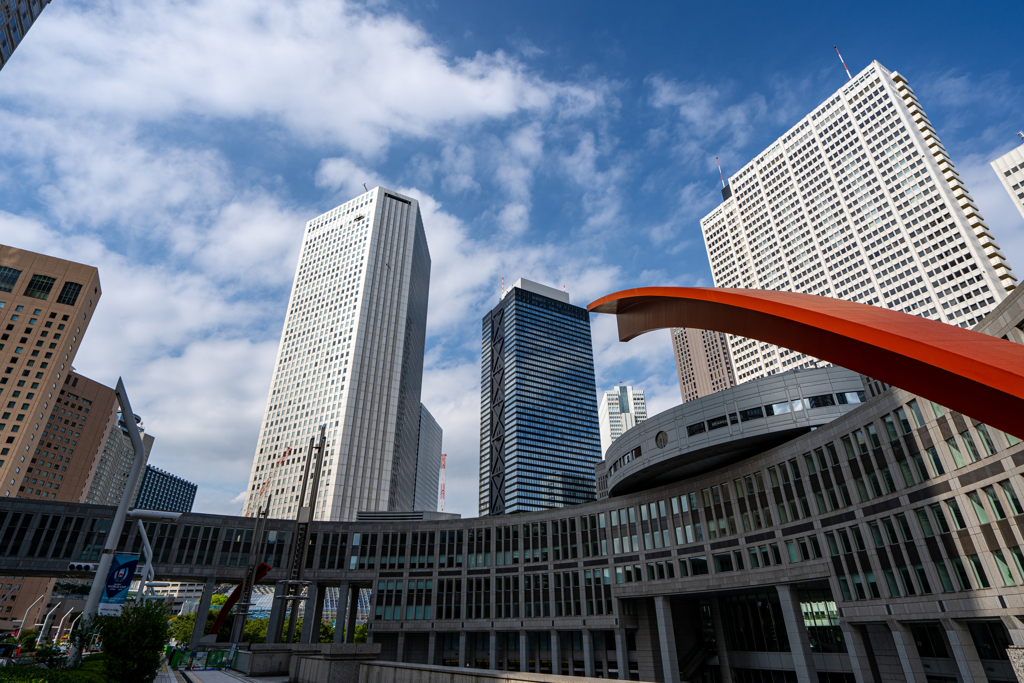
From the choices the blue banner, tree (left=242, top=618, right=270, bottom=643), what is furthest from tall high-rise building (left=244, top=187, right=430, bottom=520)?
the blue banner

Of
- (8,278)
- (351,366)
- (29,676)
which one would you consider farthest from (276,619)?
(8,278)

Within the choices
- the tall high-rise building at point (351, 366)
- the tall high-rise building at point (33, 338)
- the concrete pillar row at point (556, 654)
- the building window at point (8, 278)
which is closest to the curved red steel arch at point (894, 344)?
the concrete pillar row at point (556, 654)

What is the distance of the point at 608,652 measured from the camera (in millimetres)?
60125

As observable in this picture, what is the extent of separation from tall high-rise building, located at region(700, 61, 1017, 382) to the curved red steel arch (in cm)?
13297

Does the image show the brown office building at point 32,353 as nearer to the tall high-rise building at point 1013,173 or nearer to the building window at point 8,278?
the building window at point 8,278

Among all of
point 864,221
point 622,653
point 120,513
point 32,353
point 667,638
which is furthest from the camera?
point 864,221

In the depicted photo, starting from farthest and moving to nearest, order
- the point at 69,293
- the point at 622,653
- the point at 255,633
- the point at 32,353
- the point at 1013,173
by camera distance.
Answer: the point at 69,293
the point at 1013,173
the point at 32,353
the point at 255,633
the point at 622,653

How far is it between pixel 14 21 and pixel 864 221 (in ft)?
574

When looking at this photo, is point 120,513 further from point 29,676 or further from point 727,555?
point 727,555

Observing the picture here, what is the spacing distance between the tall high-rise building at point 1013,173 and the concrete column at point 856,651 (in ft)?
455

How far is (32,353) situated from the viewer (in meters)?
118

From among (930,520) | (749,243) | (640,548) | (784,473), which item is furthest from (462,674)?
(749,243)

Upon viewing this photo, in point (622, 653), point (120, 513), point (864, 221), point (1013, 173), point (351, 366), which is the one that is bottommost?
point (622, 653)

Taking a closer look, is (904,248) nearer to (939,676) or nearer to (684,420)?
(684,420)
